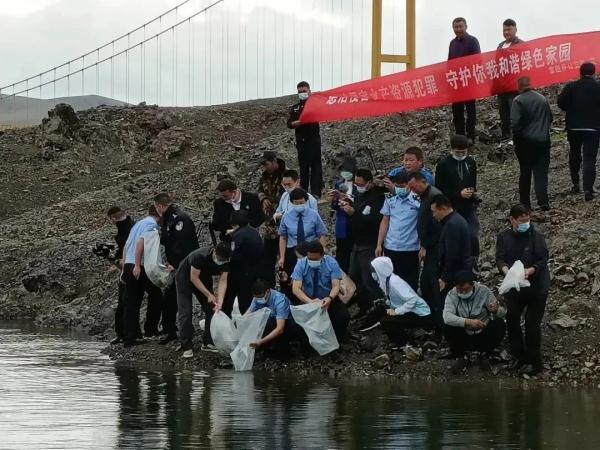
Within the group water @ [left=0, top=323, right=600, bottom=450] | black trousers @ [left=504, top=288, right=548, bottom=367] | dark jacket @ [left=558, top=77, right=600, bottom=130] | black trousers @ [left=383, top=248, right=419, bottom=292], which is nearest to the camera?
water @ [left=0, top=323, right=600, bottom=450]

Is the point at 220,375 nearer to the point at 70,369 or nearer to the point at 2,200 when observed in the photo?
the point at 70,369

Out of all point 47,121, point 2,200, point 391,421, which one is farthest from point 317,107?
point 47,121

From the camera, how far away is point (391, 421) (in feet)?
34.0

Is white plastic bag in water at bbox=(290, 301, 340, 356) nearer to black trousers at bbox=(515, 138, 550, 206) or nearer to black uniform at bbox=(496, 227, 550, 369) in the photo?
black uniform at bbox=(496, 227, 550, 369)

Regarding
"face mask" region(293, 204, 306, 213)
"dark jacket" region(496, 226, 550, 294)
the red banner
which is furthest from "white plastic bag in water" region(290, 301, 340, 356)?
the red banner

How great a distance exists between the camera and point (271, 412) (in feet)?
35.6

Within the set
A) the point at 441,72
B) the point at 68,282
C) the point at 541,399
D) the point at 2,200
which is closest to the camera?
the point at 541,399

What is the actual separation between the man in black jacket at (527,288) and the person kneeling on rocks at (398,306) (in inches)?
43.1

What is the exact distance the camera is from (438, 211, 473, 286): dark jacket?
12727mm

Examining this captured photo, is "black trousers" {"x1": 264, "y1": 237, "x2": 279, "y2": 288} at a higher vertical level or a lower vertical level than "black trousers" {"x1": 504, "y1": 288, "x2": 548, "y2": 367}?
higher

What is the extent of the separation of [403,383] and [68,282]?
1154 cm

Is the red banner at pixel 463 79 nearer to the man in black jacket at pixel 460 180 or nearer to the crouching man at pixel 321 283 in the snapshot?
the man in black jacket at pixel 460 180

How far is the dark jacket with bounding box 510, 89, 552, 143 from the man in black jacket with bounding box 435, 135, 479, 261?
8.26 feet

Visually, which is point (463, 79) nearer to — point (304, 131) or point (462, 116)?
point (462, 116)
